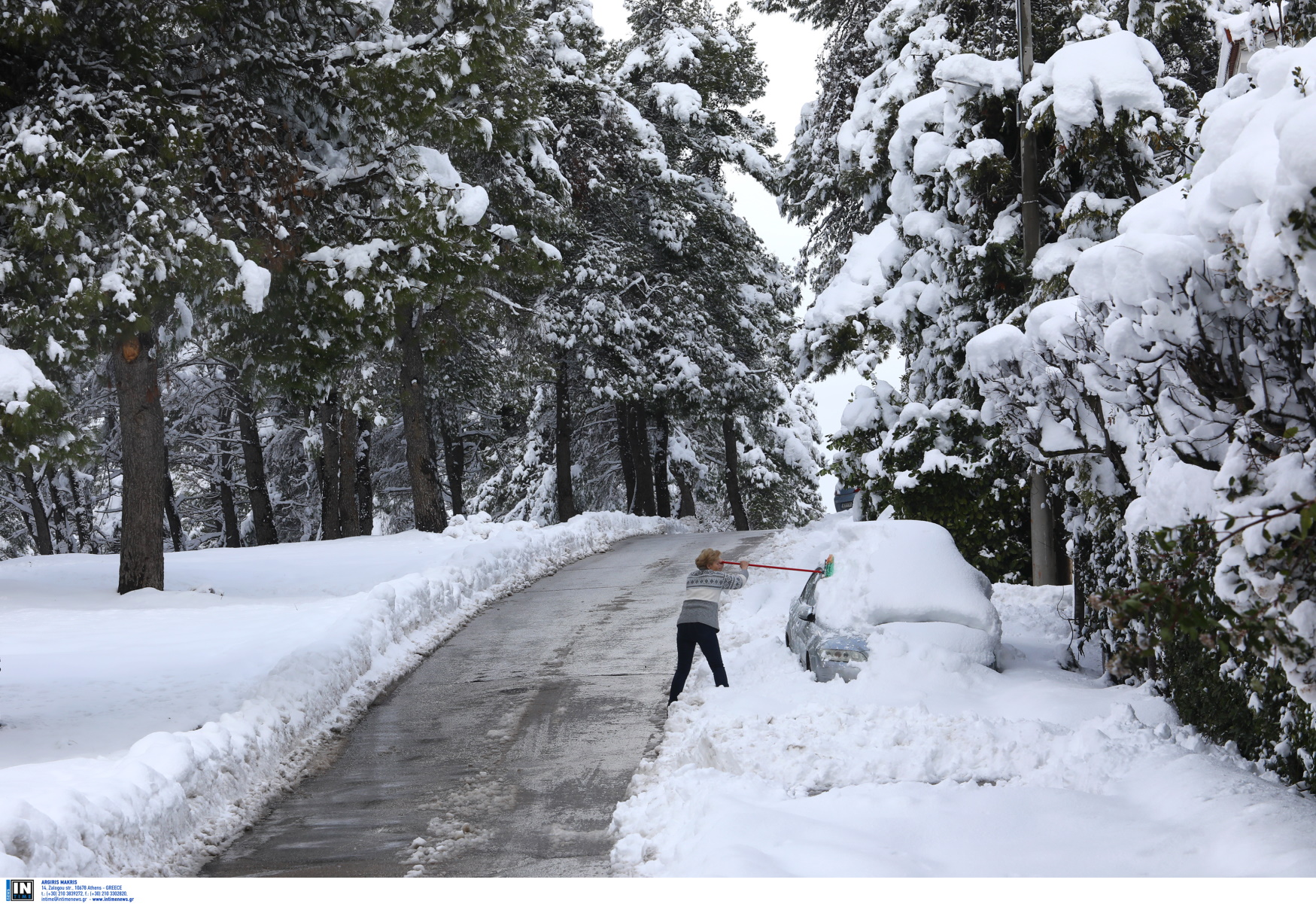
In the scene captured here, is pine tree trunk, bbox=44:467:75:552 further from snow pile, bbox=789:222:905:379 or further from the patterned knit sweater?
the patterned knit sweater

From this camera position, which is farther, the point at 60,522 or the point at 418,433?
the point at 60,522

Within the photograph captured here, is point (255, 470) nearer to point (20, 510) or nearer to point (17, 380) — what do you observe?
point (20, 510)

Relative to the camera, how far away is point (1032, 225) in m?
14.1

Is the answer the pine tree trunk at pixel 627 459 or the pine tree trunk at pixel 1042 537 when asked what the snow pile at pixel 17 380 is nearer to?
the pine tree trunk at pixel 1042 537

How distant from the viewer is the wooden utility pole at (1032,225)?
1388 cm

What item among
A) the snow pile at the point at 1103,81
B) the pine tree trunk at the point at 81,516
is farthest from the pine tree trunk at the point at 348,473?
the snow pile at the point at 1103,81

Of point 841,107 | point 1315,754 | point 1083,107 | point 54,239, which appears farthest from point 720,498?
point 1315,754

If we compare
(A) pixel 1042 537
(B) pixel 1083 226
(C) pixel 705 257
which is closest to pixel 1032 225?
(B) pixel 1083 226

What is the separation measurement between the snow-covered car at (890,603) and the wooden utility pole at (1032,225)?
2556mm

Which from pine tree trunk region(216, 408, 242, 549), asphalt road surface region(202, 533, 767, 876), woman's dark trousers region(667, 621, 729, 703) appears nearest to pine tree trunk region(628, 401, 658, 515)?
pine tree trunk region(216, 408, 242, 549)

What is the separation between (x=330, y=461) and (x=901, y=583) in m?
17.4

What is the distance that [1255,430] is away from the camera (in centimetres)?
516

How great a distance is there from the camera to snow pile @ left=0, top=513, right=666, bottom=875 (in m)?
6.73

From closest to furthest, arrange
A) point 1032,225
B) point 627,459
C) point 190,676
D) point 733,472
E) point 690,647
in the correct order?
point 690,647
point 190,676
point 1032,225
point 627,459
point 733,472
